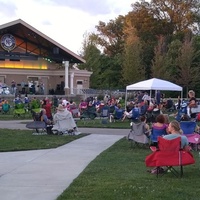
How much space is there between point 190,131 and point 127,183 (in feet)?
18.7

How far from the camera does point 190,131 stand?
519 inches

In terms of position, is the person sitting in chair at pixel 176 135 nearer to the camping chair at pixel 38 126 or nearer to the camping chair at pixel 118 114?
the camping chair at pixel 38 126

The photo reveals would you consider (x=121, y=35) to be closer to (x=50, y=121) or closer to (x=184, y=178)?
(x=50, y=121)

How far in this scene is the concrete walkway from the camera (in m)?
7.52

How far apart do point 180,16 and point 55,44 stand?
73.9 ft

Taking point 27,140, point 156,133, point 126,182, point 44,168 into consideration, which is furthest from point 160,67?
point 126,182

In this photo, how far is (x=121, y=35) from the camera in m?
70.9

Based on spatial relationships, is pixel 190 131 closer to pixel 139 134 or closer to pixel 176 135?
pixel 139 134

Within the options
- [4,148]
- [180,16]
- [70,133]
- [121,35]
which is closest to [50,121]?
[70,133]

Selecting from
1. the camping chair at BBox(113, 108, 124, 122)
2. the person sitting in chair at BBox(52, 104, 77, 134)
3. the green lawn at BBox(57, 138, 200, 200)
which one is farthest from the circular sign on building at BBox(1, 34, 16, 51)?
the green lawn at BBox(57, 138, 200, 200)

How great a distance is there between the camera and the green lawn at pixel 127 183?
276 inches

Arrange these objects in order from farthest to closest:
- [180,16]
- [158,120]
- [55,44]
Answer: [180,16]
[55,44]
[158,120]

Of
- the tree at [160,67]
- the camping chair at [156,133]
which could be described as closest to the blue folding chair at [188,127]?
the camping chair at [156,133]

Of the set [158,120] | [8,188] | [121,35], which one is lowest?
[8,188]
